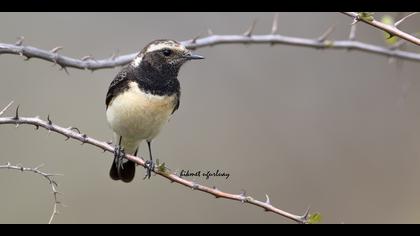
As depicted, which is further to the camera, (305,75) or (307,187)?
(305,75)

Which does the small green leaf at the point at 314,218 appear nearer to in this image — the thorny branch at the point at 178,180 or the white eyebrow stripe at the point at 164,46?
the thorny branch at the point at 178,180

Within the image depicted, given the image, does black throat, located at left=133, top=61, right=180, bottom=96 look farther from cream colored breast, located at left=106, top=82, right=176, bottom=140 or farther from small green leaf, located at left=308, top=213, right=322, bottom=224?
small green leaf, located at left=308, top=213, right=322, bottom=224

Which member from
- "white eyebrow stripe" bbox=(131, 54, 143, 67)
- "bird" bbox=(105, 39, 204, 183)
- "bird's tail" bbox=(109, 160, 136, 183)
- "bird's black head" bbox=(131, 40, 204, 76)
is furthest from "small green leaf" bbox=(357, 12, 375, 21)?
"bird's tail" bbox=(109, 160, 136, 183)

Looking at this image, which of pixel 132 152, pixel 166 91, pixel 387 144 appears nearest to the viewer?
pixel 166 91

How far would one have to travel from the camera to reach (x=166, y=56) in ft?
21.4

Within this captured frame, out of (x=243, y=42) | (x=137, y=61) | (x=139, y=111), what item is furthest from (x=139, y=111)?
(x=243, y=42)

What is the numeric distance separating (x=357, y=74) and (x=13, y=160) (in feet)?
16.6

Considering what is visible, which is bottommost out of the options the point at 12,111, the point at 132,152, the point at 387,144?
the point at 132,152

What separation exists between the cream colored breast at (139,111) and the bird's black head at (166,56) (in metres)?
0.25

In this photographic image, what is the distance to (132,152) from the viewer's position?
730cm

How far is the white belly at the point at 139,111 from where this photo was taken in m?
6.32

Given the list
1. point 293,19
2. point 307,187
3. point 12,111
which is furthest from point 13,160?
point 293,19

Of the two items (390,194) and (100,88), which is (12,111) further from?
(390,194)

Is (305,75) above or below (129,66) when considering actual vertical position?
above
